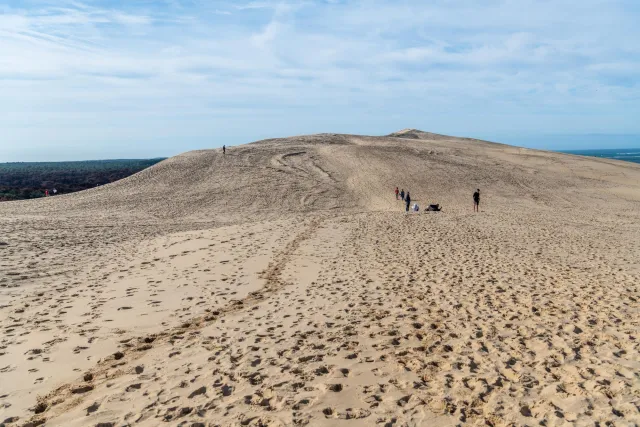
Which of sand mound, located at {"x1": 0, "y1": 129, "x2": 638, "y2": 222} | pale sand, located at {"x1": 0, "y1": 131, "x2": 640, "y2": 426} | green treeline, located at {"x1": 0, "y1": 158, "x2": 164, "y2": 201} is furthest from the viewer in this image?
green treeline, located at {"x1": 0, "y1": 158, "x2": 164, "y2": 201}

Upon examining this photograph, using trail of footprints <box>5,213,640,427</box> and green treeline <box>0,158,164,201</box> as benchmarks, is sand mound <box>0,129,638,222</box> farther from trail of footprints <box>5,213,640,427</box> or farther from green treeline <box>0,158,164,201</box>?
trail of footprints <box>5,213,640,427</box>

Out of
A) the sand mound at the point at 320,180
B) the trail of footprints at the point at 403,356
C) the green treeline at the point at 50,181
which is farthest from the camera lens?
the green treeline at the point at 50,181

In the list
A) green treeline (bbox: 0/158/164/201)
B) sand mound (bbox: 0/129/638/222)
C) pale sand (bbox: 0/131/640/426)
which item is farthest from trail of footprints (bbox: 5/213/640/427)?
green treeline (bbox: 0/158/164/201)

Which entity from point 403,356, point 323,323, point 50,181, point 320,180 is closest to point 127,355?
point 323,323

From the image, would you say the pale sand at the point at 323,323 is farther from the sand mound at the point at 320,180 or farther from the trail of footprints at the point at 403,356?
the sand mound at the point at 320,180

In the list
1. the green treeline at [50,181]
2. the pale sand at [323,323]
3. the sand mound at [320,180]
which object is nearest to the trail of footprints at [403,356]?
the pale sand at [323,323]
